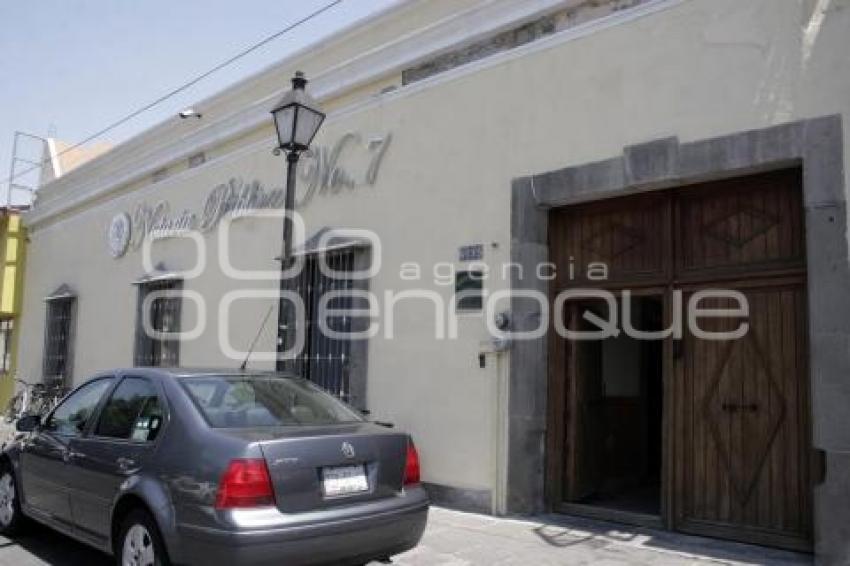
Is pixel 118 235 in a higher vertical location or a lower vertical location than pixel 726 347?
higher

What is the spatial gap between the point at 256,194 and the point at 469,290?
4.40 m

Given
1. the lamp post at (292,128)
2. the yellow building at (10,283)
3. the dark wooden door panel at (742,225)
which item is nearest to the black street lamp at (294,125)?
the lamp post at (292,128)

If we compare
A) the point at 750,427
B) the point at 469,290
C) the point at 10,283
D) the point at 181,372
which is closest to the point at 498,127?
the point at 469,290

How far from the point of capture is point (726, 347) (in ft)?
20.1

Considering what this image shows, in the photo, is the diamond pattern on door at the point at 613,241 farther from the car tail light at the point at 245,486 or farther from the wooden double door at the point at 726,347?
the car tail light at the point at 245,486

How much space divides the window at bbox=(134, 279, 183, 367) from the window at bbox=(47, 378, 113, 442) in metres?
5.86

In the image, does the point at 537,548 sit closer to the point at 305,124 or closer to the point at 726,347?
the point at 726,347

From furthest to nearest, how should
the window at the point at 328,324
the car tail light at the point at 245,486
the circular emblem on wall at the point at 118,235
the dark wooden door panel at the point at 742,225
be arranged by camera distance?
the circular emblem on wall at the point at 118,235, the window at the point at 328,324, the dark wooden door panel at the point at 742,225, the car tail light at the point at 245,486

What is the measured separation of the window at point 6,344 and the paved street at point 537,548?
13592 mm

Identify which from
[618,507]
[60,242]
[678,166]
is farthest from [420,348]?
[60,242]

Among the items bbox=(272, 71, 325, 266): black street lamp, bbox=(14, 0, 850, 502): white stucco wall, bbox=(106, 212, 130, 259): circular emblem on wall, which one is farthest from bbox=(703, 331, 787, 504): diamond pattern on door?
bbox=(106, 212, 130, 259): circular emblem on wall

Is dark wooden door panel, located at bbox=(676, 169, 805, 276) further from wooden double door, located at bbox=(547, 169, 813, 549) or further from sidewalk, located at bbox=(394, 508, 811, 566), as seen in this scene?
sidewalk, located at bbox=(394, 508, 811, 566)

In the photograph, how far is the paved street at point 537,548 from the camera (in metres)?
5.48

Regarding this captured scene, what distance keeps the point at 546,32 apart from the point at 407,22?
2.17 metres
